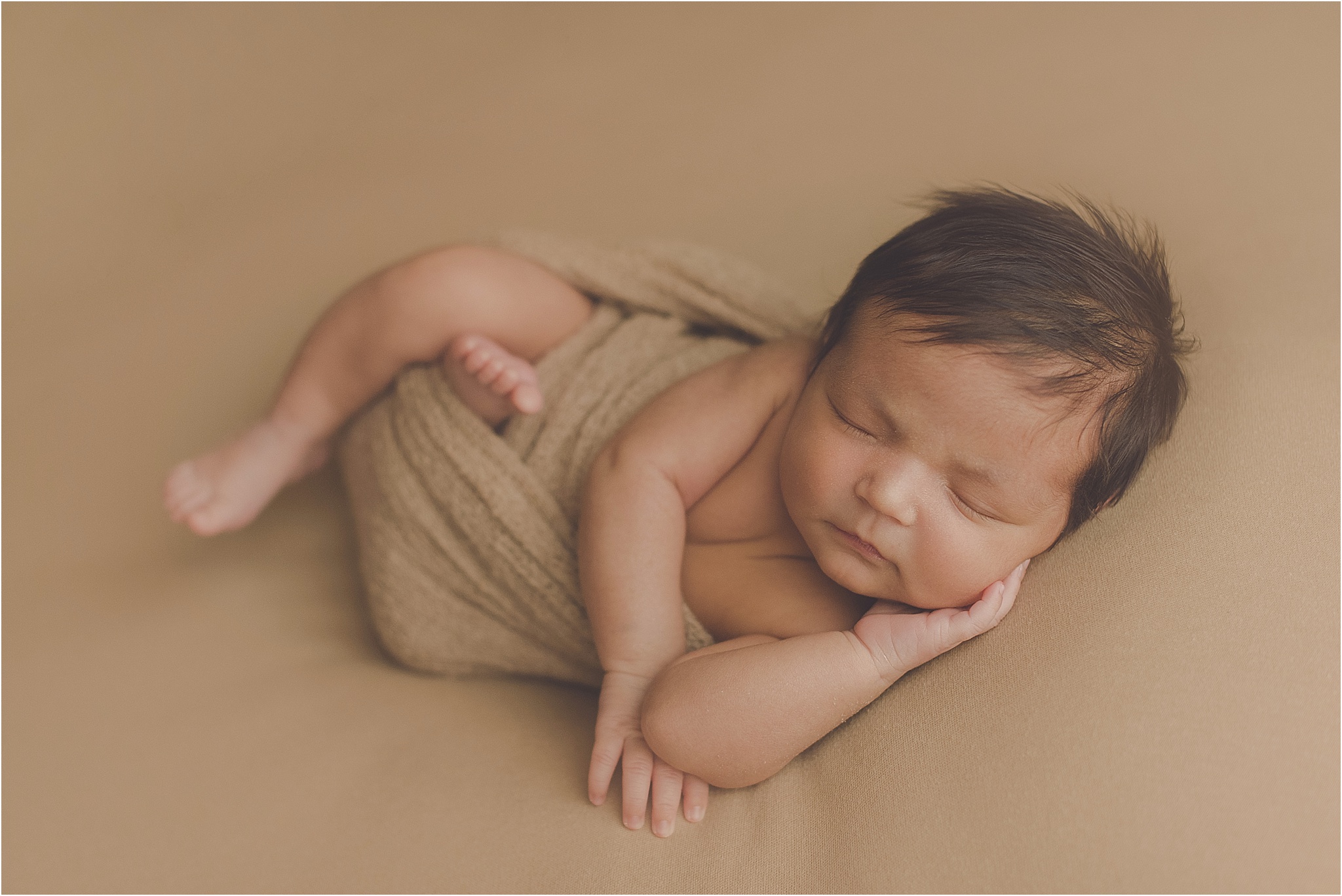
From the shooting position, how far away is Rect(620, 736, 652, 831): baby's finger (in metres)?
0.78

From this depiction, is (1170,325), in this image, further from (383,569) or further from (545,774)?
(383,569)

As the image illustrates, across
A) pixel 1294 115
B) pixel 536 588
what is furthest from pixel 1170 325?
pixel 536 588

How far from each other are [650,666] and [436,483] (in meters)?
0.33

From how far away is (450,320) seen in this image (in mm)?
1032

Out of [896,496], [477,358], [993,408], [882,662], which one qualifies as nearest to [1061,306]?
[993,408]

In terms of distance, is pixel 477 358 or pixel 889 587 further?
pixel 477 358

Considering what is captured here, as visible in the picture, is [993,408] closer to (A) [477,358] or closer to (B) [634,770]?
(B) [634,770]

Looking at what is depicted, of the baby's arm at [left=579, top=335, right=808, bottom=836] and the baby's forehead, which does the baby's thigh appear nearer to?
the baby's arm at [left=579, top=335, right=808, bottom=836]

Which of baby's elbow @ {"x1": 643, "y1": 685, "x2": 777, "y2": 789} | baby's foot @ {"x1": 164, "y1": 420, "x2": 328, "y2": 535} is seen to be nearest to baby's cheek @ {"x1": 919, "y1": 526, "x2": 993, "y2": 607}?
baby's elbow @ {"x1": 643, "y1": 685, "x2": 777, "y2": 789}

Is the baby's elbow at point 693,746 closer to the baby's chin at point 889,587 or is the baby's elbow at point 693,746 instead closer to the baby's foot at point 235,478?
the baby's chin at point 889,587

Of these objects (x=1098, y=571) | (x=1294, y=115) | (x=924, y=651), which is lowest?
(x=924, y=651)

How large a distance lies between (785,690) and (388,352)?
0.60 metres

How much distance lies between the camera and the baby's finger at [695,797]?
0.79 m

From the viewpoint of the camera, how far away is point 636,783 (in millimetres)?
787
